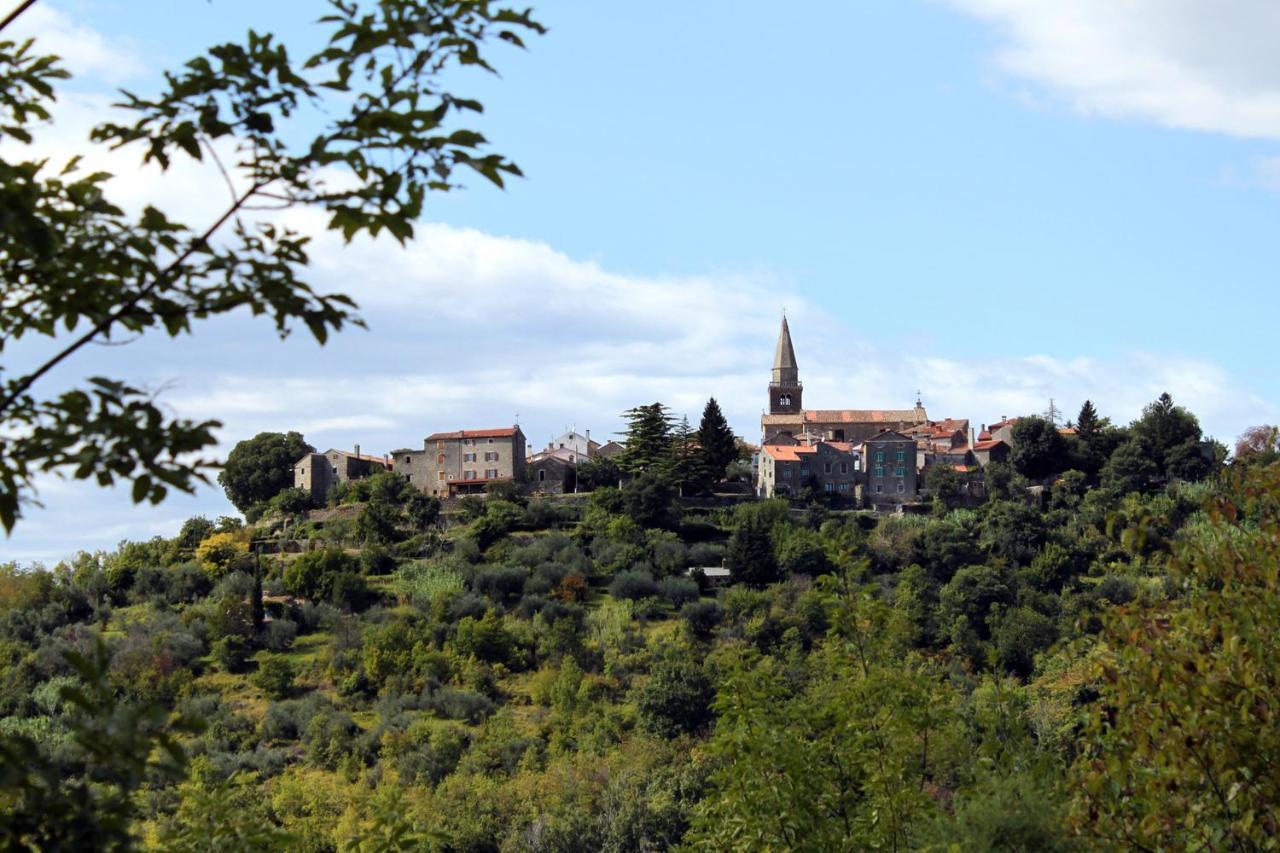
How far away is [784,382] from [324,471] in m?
25.4

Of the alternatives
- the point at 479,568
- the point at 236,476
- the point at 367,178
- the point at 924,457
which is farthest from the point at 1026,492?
the point at 367,178

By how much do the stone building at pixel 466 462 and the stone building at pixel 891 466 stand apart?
562 inches

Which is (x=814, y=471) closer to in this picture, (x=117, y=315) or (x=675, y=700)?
(x=675, y=700)

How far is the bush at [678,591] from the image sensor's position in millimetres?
50344

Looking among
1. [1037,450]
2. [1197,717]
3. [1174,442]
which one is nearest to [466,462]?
[1037,450]

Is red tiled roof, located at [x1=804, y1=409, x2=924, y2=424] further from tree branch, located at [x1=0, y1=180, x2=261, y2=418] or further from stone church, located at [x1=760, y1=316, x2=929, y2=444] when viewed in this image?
tree branch, located at [x1=0, y1=180, x2=261, y2=418]

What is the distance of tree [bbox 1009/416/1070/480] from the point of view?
6159cm

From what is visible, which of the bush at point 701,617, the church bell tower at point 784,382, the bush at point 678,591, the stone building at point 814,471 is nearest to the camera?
the bush at point 701,617

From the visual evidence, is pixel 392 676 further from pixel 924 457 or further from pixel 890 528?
pixel 924 457

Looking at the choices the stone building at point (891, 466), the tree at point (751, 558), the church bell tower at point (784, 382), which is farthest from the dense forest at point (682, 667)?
the church bell tower at point (784, 382)

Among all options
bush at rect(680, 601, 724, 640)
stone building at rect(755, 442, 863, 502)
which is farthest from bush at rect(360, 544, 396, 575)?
stone building at rect(755, 442, 863, 502)

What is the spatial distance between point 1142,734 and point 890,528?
164 ft

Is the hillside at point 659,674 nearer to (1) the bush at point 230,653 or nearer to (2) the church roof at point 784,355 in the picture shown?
(1) the bush at point 230,653

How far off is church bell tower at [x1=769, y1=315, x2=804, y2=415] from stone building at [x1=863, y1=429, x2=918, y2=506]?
43.4 feet
